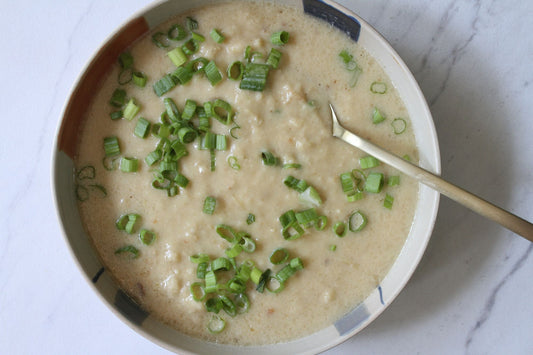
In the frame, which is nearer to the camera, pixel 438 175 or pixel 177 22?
pixel 438 175

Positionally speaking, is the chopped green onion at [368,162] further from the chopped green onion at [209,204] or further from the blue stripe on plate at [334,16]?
the chopped green onion at [209,204]

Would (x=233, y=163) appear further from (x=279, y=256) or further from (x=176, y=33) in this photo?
(x=176, y=33)

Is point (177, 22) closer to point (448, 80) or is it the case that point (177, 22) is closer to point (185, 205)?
point (185, 205)

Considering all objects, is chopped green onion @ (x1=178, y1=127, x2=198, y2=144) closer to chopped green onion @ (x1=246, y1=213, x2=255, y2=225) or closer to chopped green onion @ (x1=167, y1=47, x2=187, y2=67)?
chopped green onion @ (x1=167, y1=47, x2=187, y2=67)

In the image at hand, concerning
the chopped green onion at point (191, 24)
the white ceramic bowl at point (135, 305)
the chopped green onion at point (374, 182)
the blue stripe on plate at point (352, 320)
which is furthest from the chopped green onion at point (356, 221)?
the chopped green onion at point (191, 24)

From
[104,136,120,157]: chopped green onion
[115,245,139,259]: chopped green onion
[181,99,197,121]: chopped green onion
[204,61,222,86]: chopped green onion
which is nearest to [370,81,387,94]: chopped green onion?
[204,61,222,86]: chopped green onion

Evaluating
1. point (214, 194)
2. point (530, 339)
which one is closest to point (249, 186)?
point (214, 194)
